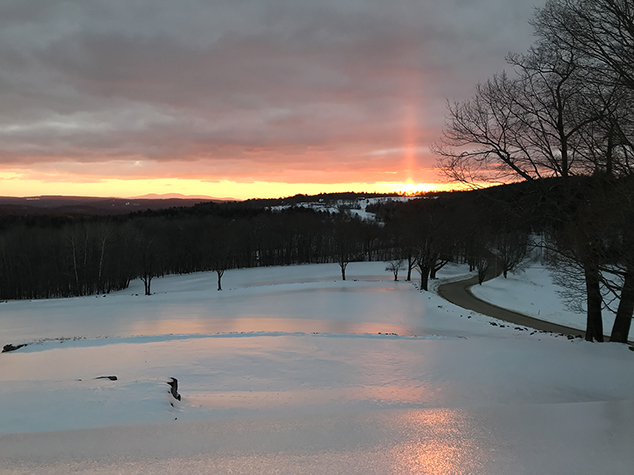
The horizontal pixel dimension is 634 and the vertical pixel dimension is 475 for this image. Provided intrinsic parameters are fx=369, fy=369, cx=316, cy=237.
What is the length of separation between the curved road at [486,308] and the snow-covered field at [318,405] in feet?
21.0

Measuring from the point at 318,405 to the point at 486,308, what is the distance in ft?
82.1

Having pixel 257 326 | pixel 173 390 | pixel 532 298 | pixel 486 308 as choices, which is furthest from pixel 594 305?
pixel 532 298

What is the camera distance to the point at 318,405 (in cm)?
680

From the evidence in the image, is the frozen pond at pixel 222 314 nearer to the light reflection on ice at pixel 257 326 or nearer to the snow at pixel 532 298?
the light reflection on ice at pixel 257 326

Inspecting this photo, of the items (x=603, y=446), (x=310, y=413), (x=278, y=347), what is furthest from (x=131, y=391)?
(x=603, y=446)

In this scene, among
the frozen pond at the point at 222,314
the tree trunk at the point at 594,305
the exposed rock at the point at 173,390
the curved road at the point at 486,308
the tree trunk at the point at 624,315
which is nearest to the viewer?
the exposed rock at the point at 173,390

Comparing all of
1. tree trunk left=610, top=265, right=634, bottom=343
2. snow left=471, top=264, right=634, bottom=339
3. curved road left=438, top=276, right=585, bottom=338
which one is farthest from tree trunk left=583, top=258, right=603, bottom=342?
snow left=471, top=264, right=634, bottom=339

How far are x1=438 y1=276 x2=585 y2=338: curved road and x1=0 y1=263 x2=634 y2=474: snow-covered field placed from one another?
21.0ft

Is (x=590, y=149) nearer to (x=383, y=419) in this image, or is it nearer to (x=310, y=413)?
(x=383, y=419)

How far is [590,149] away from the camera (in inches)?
397

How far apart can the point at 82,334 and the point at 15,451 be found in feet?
54.1

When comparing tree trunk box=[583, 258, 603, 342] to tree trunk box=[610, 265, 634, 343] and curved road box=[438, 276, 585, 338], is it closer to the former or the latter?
tree trunk box=[610, 265, 634, 343]

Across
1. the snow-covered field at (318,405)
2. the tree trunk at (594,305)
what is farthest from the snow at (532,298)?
the snow-covered field at (318,405)

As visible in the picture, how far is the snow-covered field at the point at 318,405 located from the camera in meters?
4.44
